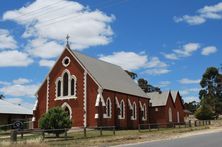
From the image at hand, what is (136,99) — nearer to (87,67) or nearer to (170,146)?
(87,67)

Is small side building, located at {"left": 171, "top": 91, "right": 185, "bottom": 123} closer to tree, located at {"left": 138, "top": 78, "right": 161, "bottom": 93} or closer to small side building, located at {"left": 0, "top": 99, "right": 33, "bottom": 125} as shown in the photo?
small side building, located at {"left": 0, "top": 99, "right": 33, "bottom": 125}

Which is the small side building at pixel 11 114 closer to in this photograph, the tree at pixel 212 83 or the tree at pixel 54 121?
the tree at pixel 54 121

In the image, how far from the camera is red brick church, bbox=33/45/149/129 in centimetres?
5222

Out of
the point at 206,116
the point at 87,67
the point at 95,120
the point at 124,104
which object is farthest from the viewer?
the point at 206,116

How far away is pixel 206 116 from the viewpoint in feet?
276

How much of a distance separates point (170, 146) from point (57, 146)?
24.6 feet

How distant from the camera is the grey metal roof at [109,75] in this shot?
54.8 meters

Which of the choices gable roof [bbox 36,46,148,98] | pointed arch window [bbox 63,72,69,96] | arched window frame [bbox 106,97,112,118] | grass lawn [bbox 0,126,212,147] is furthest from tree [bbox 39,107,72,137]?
pointed arch window [bbox 63,72,69,96]

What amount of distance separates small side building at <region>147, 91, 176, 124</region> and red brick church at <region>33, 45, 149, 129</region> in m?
10.0

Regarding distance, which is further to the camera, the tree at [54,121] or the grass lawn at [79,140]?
the tree at [54,121]

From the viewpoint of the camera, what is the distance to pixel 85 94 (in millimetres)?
53000

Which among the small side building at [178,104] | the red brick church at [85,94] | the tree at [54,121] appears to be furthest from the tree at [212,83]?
the tree at [54,121]

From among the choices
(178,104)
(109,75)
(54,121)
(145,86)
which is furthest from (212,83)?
(54,121)

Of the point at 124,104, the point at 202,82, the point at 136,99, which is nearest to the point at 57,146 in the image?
the point at 124,104
